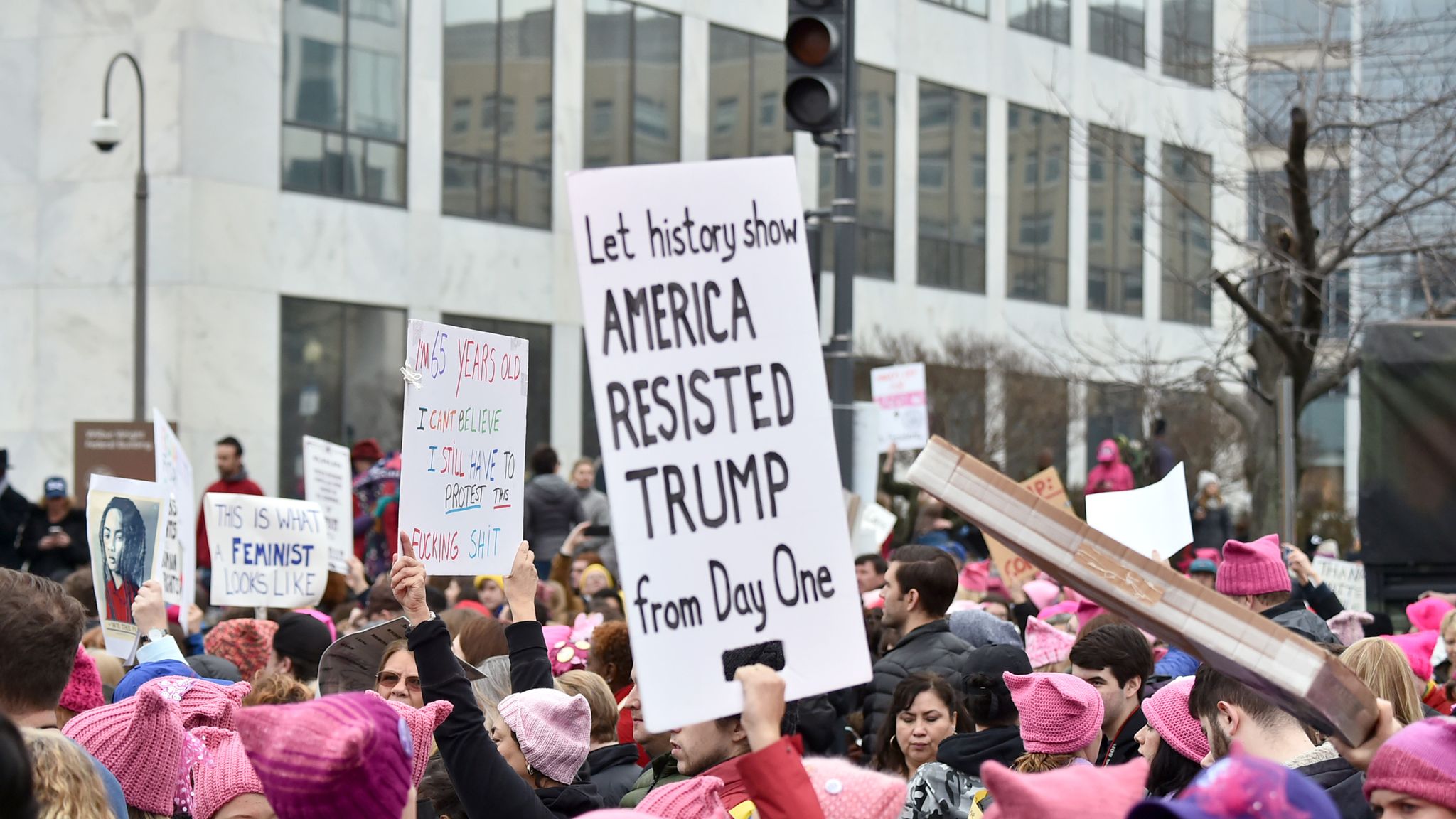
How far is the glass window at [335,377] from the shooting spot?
24.0 m

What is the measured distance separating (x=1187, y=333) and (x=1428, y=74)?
2389cm

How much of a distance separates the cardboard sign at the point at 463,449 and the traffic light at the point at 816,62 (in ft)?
13.1

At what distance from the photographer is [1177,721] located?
5.09 m

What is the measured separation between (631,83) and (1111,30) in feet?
44.5

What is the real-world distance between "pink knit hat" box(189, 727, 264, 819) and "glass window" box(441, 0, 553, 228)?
22043 mm

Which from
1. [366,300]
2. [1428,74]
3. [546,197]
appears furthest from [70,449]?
[1428,74]

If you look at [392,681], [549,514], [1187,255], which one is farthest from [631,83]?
[392,681]

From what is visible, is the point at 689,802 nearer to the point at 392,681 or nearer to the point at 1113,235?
the point at 392,681

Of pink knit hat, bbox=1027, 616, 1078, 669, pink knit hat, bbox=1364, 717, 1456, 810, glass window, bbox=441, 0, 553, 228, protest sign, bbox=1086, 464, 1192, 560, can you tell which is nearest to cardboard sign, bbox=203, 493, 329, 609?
pink knit hat, bbox=1027, 616, 1078, 669

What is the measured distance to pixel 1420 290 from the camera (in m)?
21.1

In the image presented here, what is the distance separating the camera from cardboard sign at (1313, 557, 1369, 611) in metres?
11.7

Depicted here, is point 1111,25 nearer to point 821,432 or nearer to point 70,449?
point 70,449

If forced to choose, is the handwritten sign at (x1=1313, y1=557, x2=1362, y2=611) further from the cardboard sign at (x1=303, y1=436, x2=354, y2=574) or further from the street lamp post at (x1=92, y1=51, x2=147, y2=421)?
the street lamp post at (x1=92, y1=51, x2=147, y2=421)

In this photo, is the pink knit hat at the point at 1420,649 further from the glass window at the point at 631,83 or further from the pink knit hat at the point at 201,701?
the glass window at the point at 631,83
